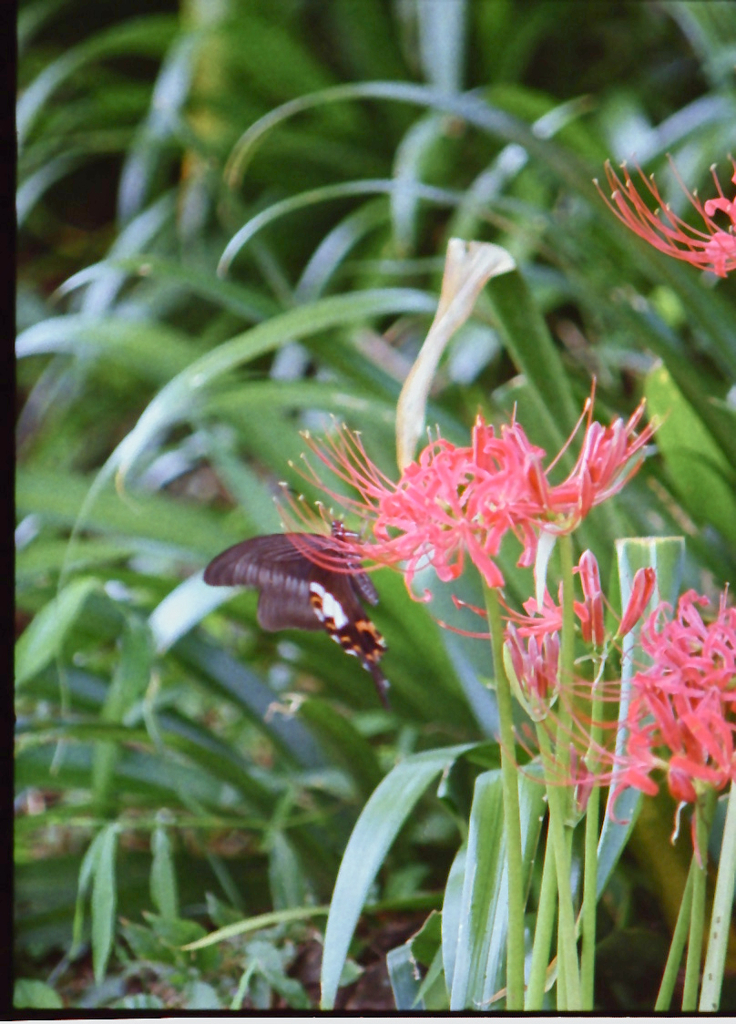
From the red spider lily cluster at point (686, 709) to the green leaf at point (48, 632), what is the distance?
34 cm

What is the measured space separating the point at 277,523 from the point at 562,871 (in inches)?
13.5

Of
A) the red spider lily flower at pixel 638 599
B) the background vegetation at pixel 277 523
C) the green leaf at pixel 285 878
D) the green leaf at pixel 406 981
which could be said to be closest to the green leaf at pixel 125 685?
the background vegetation at pixel 277 523

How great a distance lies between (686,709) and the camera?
310 mm

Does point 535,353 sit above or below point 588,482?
above

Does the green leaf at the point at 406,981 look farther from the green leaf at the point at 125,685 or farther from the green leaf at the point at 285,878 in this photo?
the green leaf at the point at 125,685

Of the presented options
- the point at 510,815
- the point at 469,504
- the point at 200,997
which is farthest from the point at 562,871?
the point at 200,997

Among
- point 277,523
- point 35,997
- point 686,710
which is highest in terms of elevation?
point 277,523

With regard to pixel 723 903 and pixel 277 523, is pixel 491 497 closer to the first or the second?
pixel 723 903

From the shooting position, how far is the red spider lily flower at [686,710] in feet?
1.00

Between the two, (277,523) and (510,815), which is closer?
(510,815)

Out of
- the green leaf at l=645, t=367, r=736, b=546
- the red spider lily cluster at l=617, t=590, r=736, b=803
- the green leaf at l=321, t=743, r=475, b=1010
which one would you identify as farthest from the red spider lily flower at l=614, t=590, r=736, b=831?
the green leaf at l=645, t=367, r=736, b=546

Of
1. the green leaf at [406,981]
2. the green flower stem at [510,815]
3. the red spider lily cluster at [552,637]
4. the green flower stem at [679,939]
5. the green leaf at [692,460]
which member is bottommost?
the green leaf at [406,981]

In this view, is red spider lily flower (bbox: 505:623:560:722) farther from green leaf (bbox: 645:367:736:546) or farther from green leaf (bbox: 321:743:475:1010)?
green leaf (bbox: 645:367:736:546)

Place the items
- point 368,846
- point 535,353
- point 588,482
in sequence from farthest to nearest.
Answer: point 535,353 < point 368,846 < point 588,482
